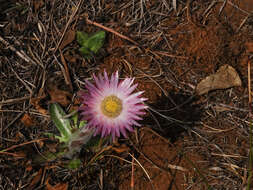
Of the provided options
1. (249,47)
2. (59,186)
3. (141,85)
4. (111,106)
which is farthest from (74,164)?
(249,47)

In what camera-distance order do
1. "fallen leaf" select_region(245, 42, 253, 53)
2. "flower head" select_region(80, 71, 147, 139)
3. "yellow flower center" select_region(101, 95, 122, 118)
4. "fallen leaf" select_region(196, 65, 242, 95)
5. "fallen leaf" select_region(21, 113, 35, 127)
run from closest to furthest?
"flower head" select_region(80, 71, 147, 139)
"yellow flower center" select_region(101, 95, 122, 118)
"fallen leaf" select_region(21, 113, 35, 127)
"fallen leaf" select_region(196, 65, 242, 95)
"fallen leaf" select_region(245, 42, 253, 53)

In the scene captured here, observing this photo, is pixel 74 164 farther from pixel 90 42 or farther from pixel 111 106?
pixel 90 42

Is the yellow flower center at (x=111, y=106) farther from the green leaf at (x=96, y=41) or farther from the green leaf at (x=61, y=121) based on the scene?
the green leaf at (x=96, y=41)

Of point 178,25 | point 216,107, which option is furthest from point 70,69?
point 216,107

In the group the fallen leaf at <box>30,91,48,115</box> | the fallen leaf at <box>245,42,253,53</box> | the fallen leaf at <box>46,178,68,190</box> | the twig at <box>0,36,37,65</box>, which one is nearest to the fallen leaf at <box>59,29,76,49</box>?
the twig at <box>0,36,37,65</box>

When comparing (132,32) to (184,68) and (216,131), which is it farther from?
(216,131)

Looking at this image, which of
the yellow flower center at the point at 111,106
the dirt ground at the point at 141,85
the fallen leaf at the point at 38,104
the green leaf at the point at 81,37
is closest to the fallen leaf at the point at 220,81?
the dirt ground at the point at 141,85

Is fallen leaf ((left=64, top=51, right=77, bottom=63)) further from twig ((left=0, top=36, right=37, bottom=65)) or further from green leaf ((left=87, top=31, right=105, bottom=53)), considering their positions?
twig ((left=0, top=36, right=37, bottom=65))
